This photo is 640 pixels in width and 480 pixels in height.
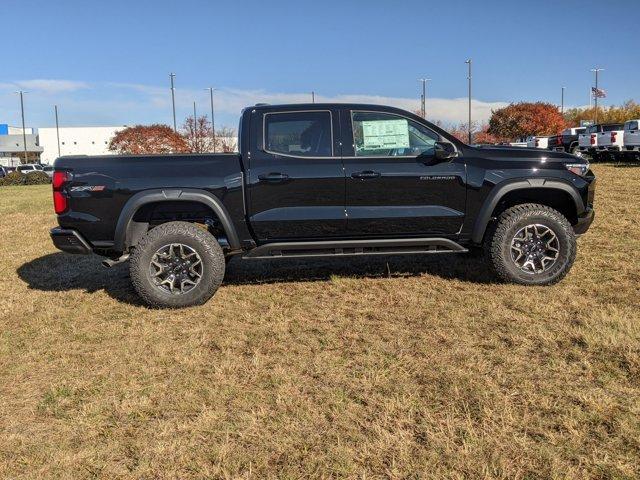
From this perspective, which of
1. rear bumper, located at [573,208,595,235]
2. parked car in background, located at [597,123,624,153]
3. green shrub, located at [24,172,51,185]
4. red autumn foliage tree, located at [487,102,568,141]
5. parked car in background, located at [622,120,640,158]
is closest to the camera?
rear bumper, located at [573,208,595,235]

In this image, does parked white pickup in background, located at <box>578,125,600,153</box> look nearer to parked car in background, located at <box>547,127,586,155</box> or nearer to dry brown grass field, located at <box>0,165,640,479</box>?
parked car in background, located at <box>547,127,586,155</box>

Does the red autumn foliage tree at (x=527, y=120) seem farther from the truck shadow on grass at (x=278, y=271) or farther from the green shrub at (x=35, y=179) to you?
the truck shadow on grass at (x=278, y=271)

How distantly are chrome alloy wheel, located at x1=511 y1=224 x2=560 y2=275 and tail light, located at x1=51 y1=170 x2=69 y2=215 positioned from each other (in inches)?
165

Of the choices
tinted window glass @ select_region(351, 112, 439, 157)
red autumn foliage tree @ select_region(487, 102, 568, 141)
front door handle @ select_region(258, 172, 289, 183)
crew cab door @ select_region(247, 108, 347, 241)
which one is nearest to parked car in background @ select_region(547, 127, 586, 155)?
red autumn foliage tree @ select_region(487, 102, 568, 141)

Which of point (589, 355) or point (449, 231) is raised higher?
point (449, 231)

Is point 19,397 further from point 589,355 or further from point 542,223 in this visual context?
point 542,223

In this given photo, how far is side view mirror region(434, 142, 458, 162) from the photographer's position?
4980 millimetres

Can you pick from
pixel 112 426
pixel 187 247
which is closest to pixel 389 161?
pixel 187 247

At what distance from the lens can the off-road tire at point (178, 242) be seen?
484cm

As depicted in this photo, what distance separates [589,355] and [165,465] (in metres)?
2.76

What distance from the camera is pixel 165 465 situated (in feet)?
8.31

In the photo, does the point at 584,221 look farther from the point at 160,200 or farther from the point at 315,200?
the point at 160,200

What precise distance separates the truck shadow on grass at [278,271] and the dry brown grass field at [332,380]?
106mm

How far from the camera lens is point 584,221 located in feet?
17.7
